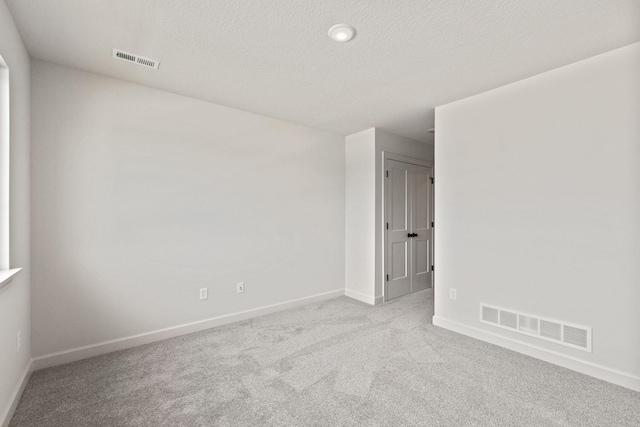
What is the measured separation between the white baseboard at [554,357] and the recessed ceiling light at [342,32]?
2907 mm

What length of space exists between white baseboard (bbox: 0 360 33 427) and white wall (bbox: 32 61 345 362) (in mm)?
162

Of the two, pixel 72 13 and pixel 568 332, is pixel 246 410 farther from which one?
pixel 72 13

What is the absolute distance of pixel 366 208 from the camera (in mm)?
4164

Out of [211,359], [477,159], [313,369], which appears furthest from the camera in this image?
[477,159]

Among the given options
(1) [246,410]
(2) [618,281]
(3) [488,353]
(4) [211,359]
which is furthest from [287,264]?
(2) [618,281]

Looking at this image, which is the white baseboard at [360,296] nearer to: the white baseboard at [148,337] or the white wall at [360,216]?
the white wall at [360,216]

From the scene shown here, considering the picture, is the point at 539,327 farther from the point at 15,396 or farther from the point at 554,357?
the point at 15,396

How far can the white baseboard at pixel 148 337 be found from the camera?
234 cm

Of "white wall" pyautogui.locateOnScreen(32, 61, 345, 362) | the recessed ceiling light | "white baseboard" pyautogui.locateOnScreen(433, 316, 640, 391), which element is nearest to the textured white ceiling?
the recessed ceiling light

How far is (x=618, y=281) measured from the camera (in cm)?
211

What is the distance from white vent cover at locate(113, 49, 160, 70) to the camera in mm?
2230

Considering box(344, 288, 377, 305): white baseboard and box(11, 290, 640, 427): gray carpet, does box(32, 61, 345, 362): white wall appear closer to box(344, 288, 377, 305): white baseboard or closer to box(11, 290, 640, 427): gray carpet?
box(11, 290, 640, 427): gray carpet

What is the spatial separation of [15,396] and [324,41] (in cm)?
314

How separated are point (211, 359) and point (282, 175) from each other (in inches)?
87.9
